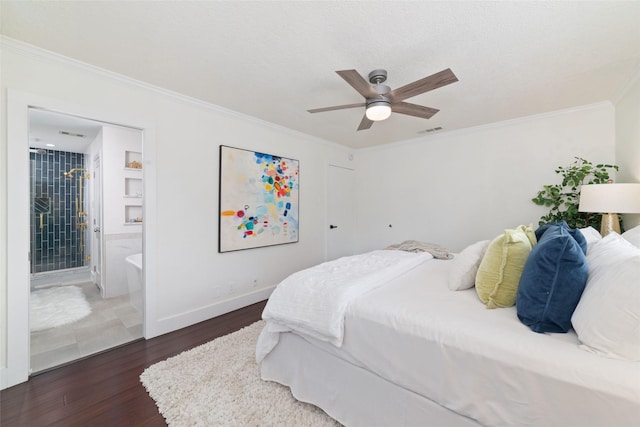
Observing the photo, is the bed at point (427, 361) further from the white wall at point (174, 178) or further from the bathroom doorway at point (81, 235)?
the bathroom doorway at point (81, 235)

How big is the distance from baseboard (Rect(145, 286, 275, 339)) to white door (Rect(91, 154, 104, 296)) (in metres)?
1.09

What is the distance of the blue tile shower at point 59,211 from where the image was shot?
2.45 metres

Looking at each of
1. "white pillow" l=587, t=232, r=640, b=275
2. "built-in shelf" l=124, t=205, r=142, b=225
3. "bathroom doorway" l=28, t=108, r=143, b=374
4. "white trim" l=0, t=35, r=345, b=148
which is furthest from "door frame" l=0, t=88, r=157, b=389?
"white pillow" l=587, t=232, r=640, b=275

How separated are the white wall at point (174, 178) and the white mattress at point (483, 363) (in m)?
1.88

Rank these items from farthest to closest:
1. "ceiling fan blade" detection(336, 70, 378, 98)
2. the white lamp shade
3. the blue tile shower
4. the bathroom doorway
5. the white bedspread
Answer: the blue tile shower, the bathroom doorway, the white lamp shade, "ceiling fan blade" detection(336, 70, 378, 98), the white bedspread

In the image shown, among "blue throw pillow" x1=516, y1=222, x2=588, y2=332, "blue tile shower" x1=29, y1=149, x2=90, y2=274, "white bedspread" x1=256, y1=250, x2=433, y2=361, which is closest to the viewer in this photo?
"blue throw pillow" x1=516, y1=222, x2=588, y2=332

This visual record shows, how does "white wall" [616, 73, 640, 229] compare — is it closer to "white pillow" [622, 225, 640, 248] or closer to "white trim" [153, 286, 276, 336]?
"white pillow" [622, 225, 640, 248]

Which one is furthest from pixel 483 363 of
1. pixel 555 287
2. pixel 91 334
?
pixel 91 334

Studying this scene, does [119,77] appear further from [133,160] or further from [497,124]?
[497,124]

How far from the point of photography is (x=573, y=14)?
162 centimetres

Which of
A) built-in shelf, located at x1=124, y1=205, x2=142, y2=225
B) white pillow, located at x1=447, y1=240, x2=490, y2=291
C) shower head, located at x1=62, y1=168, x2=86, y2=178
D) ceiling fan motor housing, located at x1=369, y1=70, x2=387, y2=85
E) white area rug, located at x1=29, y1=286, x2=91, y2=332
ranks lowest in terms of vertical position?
white area rug, located at x1=29, y1=286, x2=91, y2=332

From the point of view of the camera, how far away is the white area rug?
248 cm

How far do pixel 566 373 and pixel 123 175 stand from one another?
3.86m

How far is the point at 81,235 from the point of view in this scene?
321 centimetres
